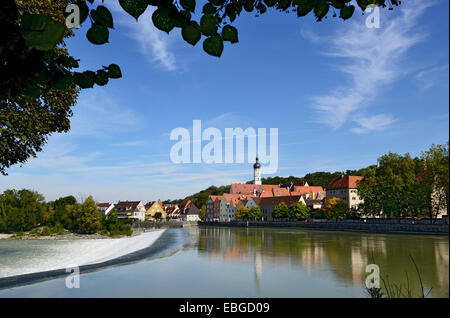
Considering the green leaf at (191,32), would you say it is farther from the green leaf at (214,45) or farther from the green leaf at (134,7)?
the green leaf at (134,7)

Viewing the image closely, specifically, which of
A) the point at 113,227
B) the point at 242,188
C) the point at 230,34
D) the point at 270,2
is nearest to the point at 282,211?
the point at 113,227

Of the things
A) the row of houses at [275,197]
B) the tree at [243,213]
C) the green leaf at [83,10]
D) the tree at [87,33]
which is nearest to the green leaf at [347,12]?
the tree at [87,33]

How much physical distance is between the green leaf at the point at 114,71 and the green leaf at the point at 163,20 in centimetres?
72

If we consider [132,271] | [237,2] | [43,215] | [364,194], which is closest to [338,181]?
[364,194]

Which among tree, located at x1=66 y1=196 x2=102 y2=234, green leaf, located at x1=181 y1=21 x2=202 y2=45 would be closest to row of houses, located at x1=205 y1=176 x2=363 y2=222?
tree, located at x1=66 y1=196 x2=102 y2=234

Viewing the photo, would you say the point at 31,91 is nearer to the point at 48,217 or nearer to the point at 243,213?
the point at 48,217

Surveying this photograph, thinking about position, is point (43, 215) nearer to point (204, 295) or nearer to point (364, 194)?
point (364, 194)

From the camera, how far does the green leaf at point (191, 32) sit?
2.37 meters

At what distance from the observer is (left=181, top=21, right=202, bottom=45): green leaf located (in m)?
2.37

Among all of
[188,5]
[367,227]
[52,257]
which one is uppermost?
[188,5]

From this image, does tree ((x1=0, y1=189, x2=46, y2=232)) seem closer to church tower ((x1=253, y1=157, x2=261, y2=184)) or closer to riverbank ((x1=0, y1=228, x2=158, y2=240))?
riverbank ((x1=0, y1=228, x2=158, y2=240))

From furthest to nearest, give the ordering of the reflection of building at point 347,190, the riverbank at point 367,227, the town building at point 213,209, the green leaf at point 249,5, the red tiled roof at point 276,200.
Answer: the town building at point 213,209
the red tiled roof at point 276,200
the reflection of building at point 347,190
the riverbank at point 367,227
the green leaf at point 249,5

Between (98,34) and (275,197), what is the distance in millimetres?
111630

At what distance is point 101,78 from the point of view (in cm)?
307
